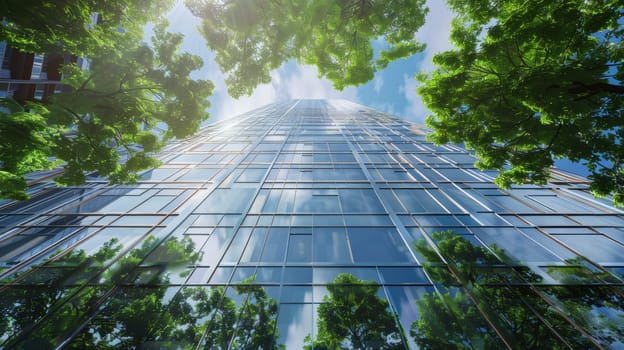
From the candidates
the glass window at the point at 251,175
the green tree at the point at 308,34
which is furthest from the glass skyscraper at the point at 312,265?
the green tree at the point at 308,34

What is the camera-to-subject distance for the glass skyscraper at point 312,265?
19.0ft

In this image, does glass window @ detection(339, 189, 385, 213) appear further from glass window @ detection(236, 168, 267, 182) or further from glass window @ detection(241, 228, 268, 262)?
glass window @ detection(236, 168, 267, 182)

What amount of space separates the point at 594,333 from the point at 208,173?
17335mm

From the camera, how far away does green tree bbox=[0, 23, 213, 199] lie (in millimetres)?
5965

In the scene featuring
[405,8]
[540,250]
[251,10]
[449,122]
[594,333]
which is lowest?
[594,333]

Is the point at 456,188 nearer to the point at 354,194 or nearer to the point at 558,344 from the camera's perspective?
the point at 354,194

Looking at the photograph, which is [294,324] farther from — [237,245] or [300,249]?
[237,245]

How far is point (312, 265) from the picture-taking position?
7754 mm

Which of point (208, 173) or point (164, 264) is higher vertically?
point (208, 173)

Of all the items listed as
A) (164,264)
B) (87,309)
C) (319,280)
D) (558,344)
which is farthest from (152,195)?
(558,344)

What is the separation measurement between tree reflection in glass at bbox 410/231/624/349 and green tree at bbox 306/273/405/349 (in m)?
0.70

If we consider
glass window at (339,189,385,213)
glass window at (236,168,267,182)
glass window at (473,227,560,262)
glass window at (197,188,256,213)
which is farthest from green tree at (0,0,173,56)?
glass window at (473,227,560,262)

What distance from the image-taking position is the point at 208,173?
14.8 metres

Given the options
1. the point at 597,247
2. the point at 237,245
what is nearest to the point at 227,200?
the point at 237,245
